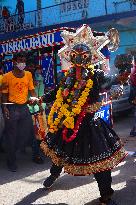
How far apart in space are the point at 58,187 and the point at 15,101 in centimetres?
164

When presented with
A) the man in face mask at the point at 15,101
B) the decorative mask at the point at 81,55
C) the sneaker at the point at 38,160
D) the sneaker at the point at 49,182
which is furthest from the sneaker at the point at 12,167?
the decorative mask at the point at 81,55

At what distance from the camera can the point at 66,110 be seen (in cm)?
470

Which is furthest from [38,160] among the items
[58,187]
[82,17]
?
[82,17]

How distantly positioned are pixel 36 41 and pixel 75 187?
4.57 meters

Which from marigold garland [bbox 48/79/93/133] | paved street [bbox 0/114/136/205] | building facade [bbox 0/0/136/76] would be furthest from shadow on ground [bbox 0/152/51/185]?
building facade [bbox 0/0/136/76]

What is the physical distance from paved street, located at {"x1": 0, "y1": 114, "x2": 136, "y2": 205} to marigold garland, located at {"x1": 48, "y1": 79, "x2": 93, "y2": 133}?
87 cm

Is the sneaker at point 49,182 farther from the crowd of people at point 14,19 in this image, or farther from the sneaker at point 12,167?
the crowd of people at point 14,19

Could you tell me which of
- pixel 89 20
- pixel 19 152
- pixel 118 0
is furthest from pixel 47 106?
pixel 118 0

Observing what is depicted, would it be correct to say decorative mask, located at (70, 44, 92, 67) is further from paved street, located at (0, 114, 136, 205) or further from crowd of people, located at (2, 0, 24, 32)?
crowd of people, located at (2, 0, 24, 32)

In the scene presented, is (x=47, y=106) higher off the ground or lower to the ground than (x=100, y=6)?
lower

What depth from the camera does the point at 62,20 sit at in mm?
20203

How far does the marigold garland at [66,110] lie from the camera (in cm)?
457

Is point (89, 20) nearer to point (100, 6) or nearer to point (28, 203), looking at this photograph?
point (100, 6)

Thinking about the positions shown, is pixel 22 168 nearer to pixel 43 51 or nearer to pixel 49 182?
pixel 49 182
